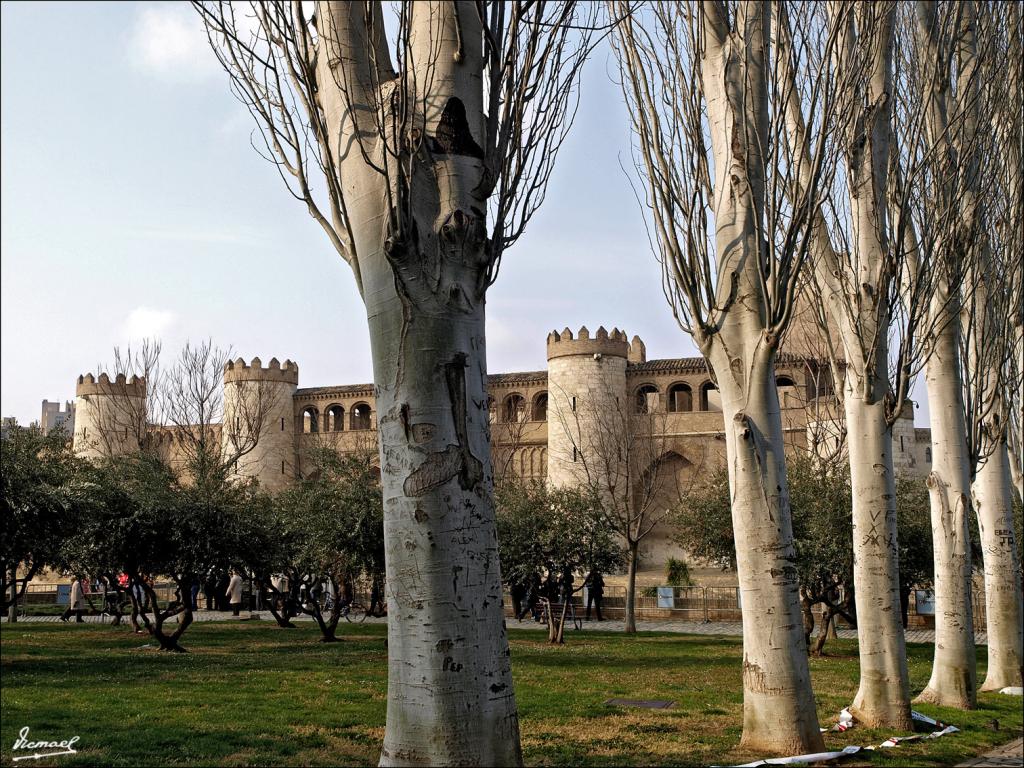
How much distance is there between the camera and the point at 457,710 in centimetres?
375

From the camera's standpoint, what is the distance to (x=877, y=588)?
845 centimetres

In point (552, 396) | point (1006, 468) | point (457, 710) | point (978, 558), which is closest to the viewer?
point (457, 710)

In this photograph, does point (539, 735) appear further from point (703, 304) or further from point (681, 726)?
point (703, 304)

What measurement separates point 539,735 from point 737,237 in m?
4.29

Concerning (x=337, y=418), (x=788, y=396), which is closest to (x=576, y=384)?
(x=788, y=396)

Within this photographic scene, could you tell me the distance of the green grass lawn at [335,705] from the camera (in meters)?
7.34

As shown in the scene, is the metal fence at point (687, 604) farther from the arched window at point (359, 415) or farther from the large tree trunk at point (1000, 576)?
the arched window at point (359, 415)

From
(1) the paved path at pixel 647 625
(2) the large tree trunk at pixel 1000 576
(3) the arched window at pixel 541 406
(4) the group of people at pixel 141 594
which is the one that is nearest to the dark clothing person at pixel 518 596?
(1) the paved path at pixel 647 625

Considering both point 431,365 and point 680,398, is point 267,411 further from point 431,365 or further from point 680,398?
point 431,365

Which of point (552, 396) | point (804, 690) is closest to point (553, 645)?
point (804, 690)

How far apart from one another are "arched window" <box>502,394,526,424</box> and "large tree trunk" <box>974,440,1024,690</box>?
3117cm

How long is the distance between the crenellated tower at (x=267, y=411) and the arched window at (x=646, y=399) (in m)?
16.2

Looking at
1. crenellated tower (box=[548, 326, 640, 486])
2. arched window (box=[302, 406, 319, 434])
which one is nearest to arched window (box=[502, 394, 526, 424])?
crenellated tower (box=[548, 326, 640, 486])

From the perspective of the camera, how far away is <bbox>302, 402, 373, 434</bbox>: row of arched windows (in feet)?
161
